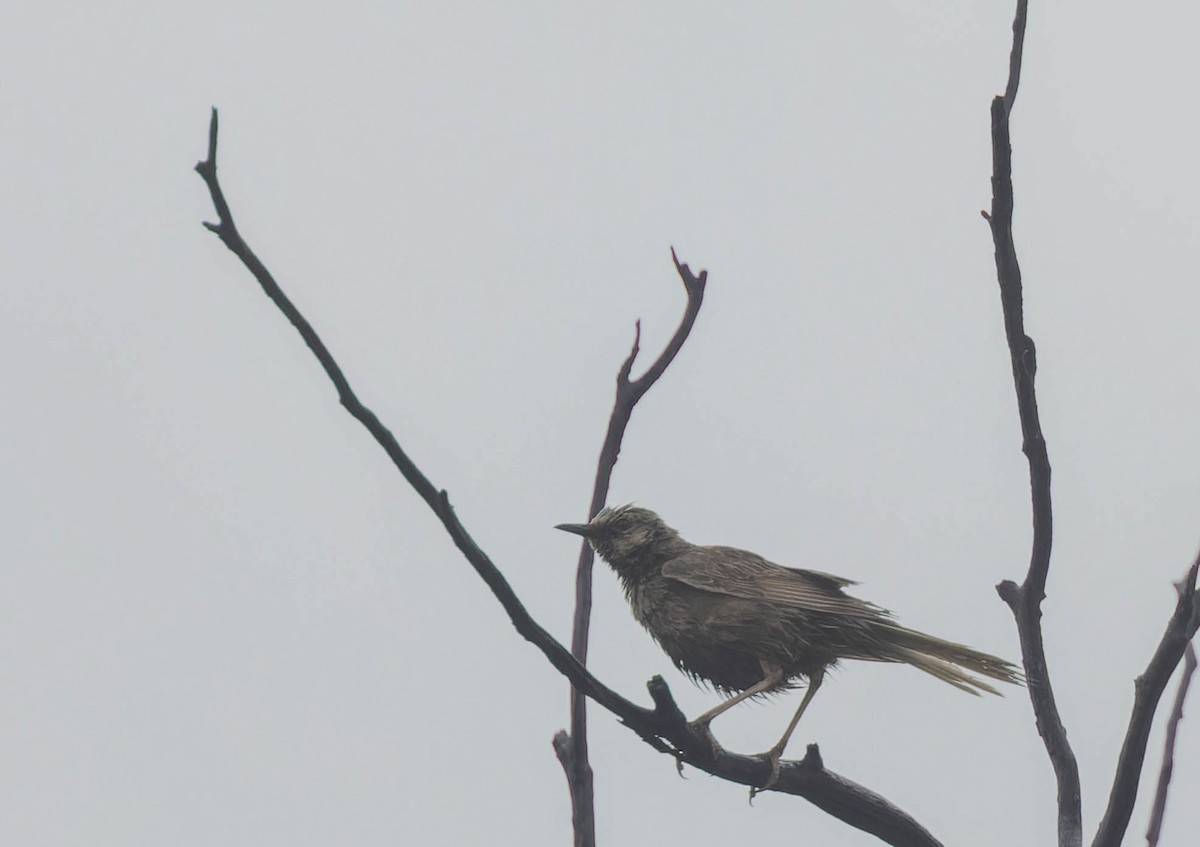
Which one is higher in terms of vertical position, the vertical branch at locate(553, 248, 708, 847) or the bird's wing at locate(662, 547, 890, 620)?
the bird's wing at locate(662, 547, 890, 620)

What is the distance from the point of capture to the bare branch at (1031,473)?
324 cm

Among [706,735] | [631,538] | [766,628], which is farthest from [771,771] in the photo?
[631,538]

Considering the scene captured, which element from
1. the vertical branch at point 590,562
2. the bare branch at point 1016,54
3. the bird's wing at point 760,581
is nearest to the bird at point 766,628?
the bird's wing at point 760,581

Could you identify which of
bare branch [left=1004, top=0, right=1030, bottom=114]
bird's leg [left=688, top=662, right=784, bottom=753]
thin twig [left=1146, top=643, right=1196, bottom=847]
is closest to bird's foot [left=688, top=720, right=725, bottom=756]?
bird's leg [left=688, top=662, right=784, bottom=753]

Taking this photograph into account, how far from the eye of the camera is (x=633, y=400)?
4340mm

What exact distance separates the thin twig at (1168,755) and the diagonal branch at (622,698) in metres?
0.66

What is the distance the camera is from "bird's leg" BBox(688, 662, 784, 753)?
4259mm

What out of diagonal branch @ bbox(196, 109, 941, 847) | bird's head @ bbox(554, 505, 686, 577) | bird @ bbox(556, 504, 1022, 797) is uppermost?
bird's head @ bbox(554, 505, 686, 577)

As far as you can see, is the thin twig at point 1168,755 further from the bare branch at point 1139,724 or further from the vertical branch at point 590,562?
the vertical branch at point 590,562

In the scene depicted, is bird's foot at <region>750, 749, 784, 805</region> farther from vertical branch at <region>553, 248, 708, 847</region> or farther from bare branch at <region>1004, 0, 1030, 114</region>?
bare branch at <region>1004, 0, 1030, 114</region>

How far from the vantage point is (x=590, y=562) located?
4.19m

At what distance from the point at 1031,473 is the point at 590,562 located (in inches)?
53.0

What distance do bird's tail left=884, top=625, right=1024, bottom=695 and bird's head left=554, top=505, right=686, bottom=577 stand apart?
3.76ft

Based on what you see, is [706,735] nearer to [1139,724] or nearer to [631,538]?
Result: [1139,724]
